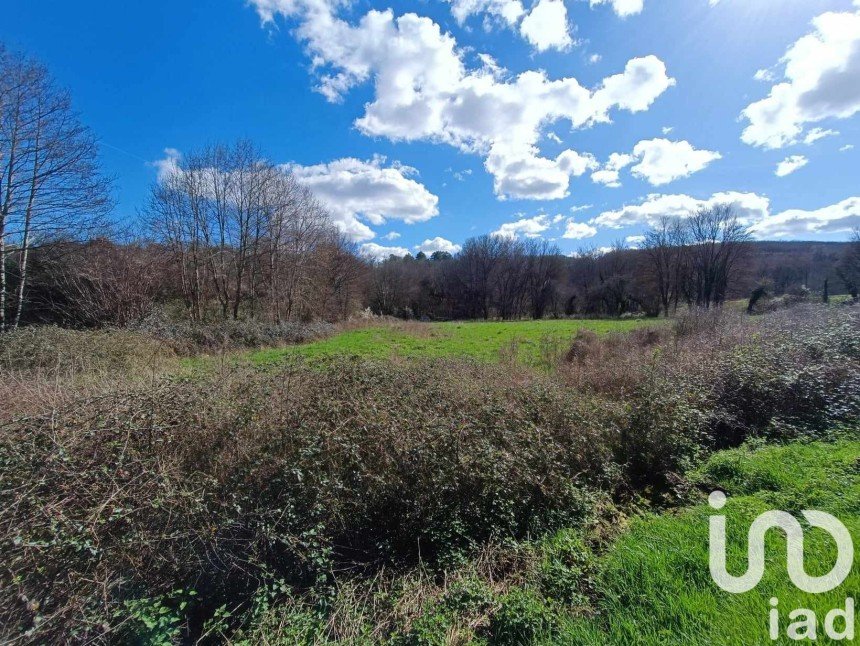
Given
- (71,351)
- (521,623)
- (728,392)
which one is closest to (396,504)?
(521,623)

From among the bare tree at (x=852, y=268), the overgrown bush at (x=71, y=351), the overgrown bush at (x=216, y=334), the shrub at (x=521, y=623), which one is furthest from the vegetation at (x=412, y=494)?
the bare tree at (x=852, y=268)

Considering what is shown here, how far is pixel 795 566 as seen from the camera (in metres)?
2.43

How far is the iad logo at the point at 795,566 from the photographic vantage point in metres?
1.92

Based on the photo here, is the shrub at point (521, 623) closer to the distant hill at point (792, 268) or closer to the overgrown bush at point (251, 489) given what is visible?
the overgrown bush at point (251, 489)

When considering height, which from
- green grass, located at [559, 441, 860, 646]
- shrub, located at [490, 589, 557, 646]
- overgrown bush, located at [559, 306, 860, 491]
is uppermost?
overgrown bush, located at [559, 306, 860, 491]

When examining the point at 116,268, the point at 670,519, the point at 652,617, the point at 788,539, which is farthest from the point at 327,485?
the point at 116,268

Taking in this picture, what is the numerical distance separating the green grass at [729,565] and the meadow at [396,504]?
18 millimetres

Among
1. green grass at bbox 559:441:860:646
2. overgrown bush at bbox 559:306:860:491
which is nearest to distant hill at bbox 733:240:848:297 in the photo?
overgrown bush at bbox 559:306:860:491

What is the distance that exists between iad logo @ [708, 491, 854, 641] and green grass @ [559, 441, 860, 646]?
1.5 inches

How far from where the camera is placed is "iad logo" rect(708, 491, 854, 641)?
75.5 inches

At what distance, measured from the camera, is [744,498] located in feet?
11.7

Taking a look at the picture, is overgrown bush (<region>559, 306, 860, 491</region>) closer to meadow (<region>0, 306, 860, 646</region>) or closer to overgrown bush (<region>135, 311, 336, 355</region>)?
meadow (<region>0, 306, 860, 646</region>)

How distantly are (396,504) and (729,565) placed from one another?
291 centimetres

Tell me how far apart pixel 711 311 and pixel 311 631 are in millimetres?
16933
